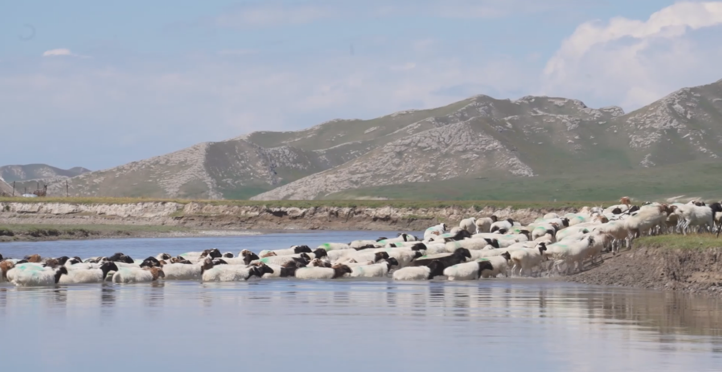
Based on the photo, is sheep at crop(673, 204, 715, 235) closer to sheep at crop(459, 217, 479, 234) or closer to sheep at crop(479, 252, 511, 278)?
sheep at crop(479, 252, 511, 278)

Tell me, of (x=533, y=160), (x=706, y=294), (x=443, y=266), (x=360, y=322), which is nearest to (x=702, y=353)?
(x=360, y=322)

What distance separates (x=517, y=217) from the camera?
267ft

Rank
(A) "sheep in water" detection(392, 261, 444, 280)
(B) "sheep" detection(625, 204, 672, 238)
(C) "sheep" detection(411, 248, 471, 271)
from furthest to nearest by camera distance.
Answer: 1. (B) "sheep" detection(625, 204, 672, 238)
2. (C) "sheep" detection(411, 248, 471, 271)
3. (A) "sheep in water" detection(392, 261, 444, 280)

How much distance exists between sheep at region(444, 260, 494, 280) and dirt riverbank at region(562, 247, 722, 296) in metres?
2.49

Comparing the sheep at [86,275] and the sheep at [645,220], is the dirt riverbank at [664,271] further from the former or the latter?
the sheep at [86,275]

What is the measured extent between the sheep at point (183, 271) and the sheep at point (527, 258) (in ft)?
30.4

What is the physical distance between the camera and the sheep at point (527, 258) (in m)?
31.1

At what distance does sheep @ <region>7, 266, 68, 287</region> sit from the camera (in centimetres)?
2900

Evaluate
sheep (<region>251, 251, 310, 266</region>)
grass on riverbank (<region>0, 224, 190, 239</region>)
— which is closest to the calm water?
sheep (<region>251, 251, 310, 266</region>)

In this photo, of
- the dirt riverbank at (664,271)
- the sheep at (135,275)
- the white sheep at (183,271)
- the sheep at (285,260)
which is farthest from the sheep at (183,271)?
the dirt riverbank at (664,271)

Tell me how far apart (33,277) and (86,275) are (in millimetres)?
1541

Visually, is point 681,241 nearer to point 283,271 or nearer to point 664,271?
point 664,271

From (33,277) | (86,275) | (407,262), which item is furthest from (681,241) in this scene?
(33,277)

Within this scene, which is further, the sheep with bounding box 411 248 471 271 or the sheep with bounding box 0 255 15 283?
the sheep with bounding box 411 248 471 271
